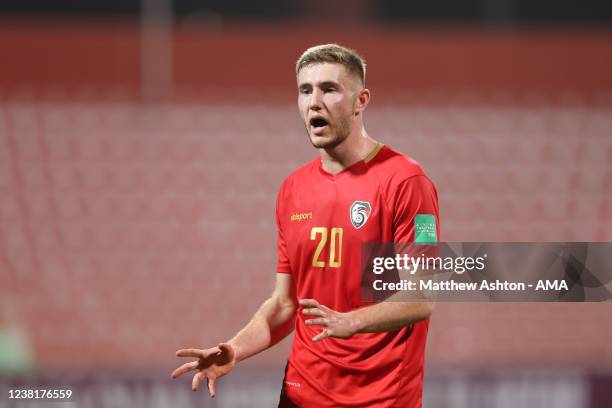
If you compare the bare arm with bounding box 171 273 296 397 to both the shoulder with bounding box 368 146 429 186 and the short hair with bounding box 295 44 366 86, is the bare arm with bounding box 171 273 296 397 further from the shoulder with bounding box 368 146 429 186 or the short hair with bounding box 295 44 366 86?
the short hair with bounding box 295 44 366 86

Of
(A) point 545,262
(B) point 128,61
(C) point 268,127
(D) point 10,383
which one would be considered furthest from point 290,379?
(B) point 128,61

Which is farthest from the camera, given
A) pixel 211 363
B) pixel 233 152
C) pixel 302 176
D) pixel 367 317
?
pixel 233 152

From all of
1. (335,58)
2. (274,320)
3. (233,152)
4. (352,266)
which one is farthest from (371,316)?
(233,152)

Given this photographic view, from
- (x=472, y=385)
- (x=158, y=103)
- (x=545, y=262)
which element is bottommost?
(x=472, y=385)

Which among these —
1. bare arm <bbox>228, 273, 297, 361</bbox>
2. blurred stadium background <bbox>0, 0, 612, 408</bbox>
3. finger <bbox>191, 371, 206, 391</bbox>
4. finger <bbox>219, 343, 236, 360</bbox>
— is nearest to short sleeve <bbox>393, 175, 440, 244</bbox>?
bare arm <bbox>228, 273, 297, 361</bbox>

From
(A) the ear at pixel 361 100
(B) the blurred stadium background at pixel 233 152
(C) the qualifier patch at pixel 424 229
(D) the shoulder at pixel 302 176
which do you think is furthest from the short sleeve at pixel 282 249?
(B) the blurred stadium background at pixel 233 152

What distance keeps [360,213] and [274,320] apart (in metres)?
0.58

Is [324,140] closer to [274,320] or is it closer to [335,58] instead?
[335,58]

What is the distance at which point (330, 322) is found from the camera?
112 inches

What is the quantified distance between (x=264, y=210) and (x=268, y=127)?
1.06 m

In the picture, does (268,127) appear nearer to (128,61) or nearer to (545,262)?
(128,61)

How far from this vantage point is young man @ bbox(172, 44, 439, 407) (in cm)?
318

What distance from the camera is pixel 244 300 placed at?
815cm

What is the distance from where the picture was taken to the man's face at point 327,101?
3225mm
